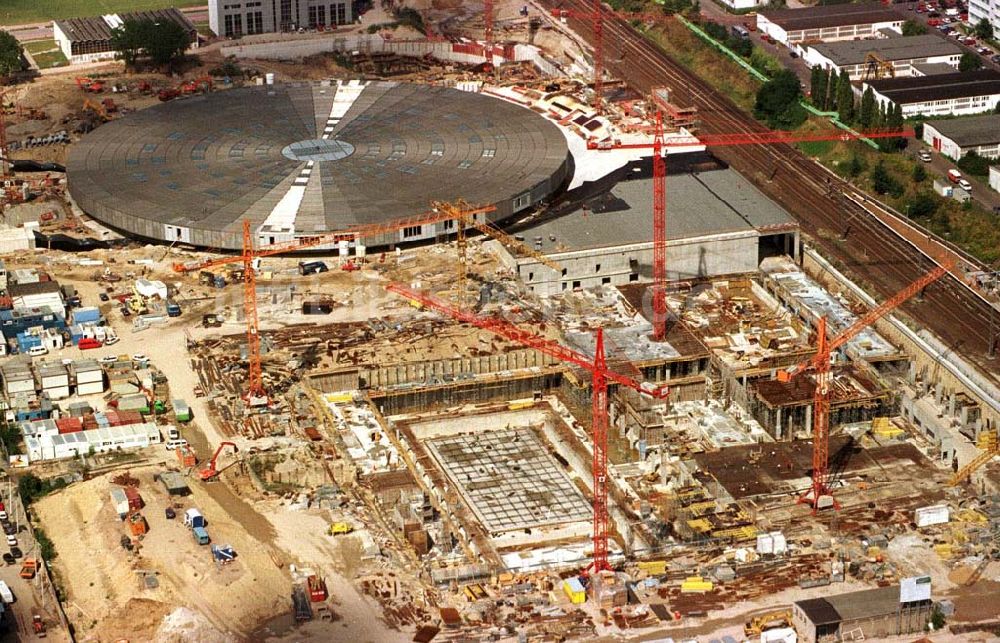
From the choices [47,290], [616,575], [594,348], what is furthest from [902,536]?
[47,290]

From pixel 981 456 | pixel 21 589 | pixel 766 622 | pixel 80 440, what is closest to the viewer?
pixel 766 622

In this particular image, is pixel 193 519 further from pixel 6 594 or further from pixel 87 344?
pixel 87 344

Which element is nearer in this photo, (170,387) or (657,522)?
(657,522)

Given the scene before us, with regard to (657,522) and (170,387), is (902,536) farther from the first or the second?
(170,387)

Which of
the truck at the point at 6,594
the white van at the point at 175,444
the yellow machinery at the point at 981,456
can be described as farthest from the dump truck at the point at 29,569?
the yellow machinery at the point at 981,456

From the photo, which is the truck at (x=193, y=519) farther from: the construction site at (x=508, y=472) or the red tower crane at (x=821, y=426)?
the red tower crane at (x=821, y=426)

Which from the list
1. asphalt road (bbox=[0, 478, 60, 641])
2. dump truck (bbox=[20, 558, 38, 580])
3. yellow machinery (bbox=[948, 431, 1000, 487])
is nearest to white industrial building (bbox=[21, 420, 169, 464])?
asphalt road (bbox=[0, 478, 60, 641])

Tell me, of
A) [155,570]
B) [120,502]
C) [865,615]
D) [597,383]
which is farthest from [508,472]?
[865,615]

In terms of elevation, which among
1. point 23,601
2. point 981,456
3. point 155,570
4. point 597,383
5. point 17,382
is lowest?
point 23,601
